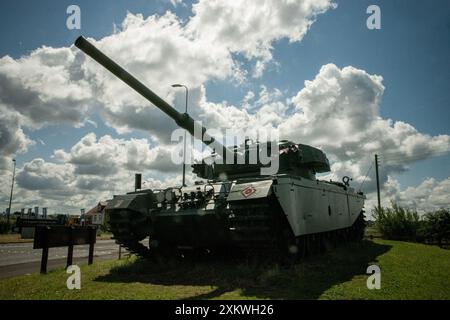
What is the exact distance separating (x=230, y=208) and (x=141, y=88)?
3730 mm

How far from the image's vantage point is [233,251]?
35.3 ft

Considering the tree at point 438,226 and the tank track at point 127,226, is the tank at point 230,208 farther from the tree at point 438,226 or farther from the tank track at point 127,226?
the tree at point 438,226

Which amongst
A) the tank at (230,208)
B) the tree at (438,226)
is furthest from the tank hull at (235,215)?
the tree at (438,226)

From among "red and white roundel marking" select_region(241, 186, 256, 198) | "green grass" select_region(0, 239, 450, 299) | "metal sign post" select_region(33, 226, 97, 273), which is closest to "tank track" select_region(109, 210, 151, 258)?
"green grass" select_region(0, 239, 450, 299)

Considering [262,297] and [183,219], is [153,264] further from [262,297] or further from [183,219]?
[262,297]

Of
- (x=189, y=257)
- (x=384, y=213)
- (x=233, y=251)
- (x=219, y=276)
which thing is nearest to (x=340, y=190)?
(x=233, y=251)

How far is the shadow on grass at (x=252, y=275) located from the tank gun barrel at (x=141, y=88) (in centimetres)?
347

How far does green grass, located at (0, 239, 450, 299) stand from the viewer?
6398 millimetres

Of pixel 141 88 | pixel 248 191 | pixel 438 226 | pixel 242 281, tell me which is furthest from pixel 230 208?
pixel 438 226

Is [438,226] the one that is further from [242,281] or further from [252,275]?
[242,281]

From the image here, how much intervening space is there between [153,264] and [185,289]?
361 cm

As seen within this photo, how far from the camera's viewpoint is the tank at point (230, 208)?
7.81m

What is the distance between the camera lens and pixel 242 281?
7695 mm

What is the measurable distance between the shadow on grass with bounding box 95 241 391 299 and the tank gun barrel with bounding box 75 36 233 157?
3473 mm
